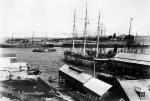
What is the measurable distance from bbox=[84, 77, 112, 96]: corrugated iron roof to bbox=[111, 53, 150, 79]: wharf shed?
815cm

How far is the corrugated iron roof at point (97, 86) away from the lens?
102 ft

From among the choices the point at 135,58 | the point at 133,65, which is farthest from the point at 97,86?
the point at 135,58

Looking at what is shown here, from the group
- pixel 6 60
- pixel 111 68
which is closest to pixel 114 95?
pixel 111 68

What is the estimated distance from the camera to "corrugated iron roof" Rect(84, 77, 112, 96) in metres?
31.2

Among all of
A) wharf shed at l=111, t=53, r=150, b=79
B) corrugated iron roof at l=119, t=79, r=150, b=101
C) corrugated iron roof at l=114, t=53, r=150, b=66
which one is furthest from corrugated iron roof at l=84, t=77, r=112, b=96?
corrugated iron roof at l=114, t=53, r=150, b=66

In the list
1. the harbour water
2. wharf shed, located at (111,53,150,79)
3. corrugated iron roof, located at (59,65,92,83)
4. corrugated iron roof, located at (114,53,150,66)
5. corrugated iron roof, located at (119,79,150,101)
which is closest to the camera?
corrugated iron roof, located at (119,79,150,101)

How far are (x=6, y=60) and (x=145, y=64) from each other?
35705 mm

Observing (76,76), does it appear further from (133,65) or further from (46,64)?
(46,64)

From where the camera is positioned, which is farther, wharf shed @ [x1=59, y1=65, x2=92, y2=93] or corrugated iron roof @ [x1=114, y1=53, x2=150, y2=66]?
corrugated iron roof @ [x1=114, y1=53, x2=150, y2=66]

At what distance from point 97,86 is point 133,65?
10.8 m

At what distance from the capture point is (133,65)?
134ft

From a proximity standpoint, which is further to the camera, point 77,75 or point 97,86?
point 77,75

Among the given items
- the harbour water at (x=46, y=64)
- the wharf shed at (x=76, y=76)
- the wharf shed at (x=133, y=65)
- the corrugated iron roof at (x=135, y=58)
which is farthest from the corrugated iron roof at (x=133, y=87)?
the harbour water at (x=46, y=64)

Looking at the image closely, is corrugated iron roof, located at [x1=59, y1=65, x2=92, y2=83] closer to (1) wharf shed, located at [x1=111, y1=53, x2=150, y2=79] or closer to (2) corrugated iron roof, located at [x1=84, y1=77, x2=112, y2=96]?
(2) corrugated iron roof, located at [x1=84, y1=77, x2=112, y2=96]
